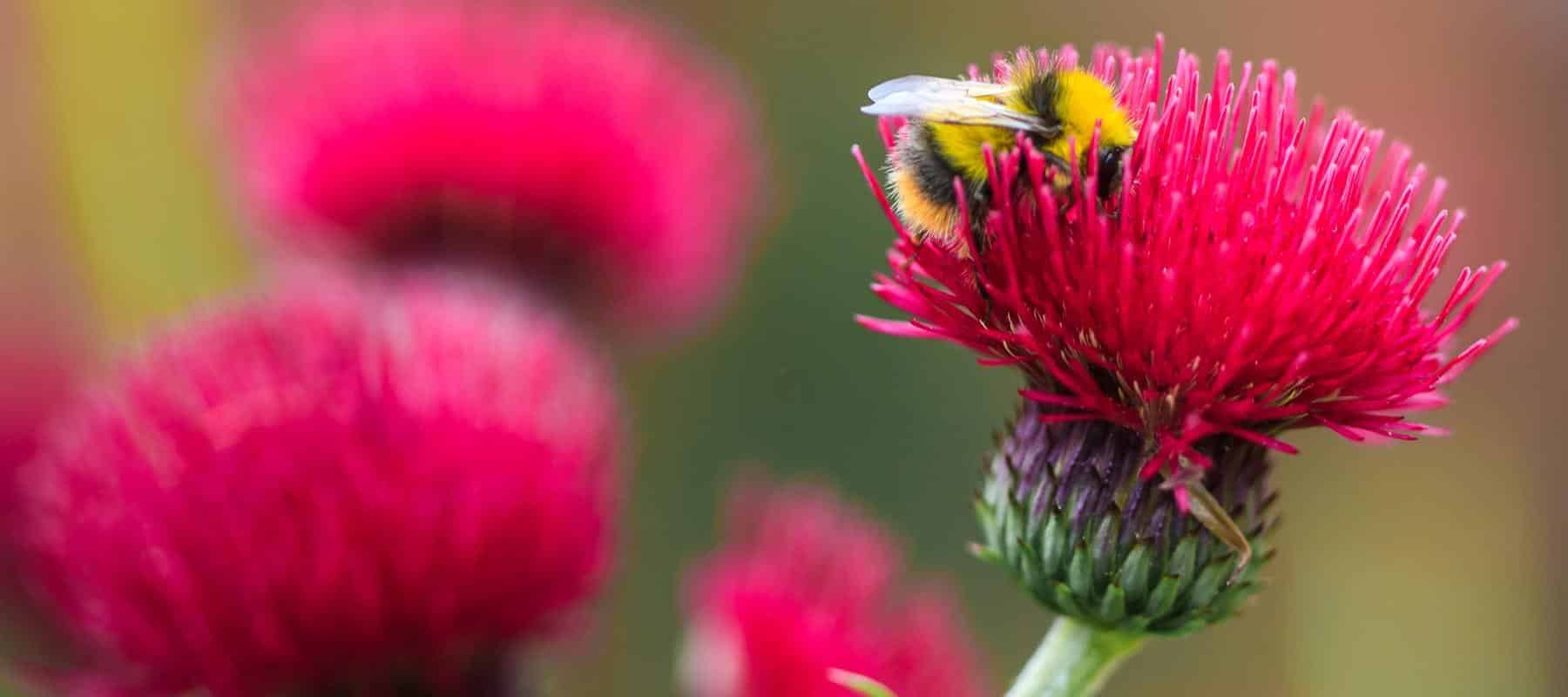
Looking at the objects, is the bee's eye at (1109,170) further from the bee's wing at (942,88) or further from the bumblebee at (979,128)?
the bee's wing at (942,88)

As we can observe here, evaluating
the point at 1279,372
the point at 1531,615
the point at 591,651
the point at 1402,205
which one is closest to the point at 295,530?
the point at 591,651

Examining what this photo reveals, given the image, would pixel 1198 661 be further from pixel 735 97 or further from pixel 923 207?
pixel 923 207

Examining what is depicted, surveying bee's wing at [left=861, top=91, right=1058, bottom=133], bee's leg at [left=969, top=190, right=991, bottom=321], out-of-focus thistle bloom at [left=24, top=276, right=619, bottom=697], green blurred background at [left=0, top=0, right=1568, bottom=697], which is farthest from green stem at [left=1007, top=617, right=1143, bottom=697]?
green blurred background at [left=0, top=0, right=1568, bottom=697]

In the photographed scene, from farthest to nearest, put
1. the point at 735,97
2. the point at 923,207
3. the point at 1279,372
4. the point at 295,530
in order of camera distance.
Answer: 1. the point at 735,97
2. the point at 295,530
3. the point at 923,207
4. the point at 1279,372

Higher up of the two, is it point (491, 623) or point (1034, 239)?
point (1034, 239)

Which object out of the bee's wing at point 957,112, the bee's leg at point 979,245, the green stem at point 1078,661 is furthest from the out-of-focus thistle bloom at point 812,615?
the bee's wing at point 957,112

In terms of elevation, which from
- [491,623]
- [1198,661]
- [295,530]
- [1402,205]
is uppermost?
[1402,205]
